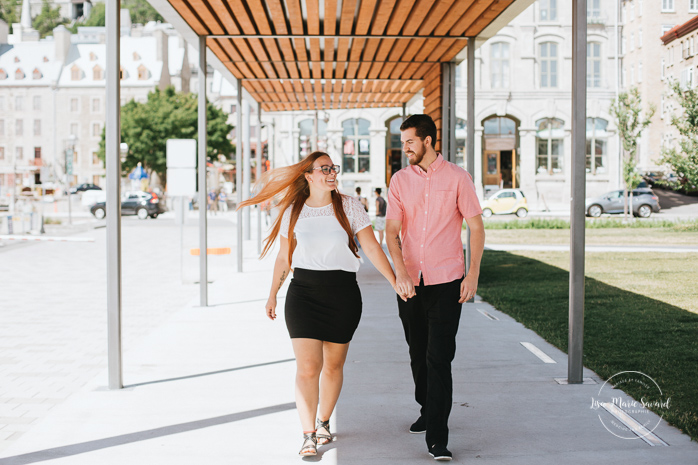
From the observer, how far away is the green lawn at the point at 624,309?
6637mm

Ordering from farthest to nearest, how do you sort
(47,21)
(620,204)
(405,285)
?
1. (47,21)
2. (620,204)
3. (405,285)

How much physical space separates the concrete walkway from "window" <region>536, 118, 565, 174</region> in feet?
151

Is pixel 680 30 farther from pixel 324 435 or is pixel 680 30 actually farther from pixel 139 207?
pixel 324 435

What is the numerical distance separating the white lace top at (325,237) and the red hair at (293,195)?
0.03 meters

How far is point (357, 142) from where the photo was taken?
170ft

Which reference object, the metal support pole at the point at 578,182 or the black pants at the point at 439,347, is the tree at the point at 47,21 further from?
the black pants at the point at 439,347

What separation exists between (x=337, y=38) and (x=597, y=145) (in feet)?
144

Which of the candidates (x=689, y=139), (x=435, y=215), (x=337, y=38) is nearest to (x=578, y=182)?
(x=435, y=215)

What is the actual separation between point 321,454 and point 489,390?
6.33ft

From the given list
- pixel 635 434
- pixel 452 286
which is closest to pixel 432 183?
pixel 452 286

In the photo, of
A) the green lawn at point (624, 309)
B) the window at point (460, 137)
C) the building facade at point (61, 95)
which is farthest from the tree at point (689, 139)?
the building facade at point (61, 95)

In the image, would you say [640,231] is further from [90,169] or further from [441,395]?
[90,169]

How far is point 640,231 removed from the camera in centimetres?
2808

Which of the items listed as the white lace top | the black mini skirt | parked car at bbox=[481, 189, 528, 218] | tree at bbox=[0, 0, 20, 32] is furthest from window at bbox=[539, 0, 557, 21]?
tree at bbox=[0, 0, 20, 32]
